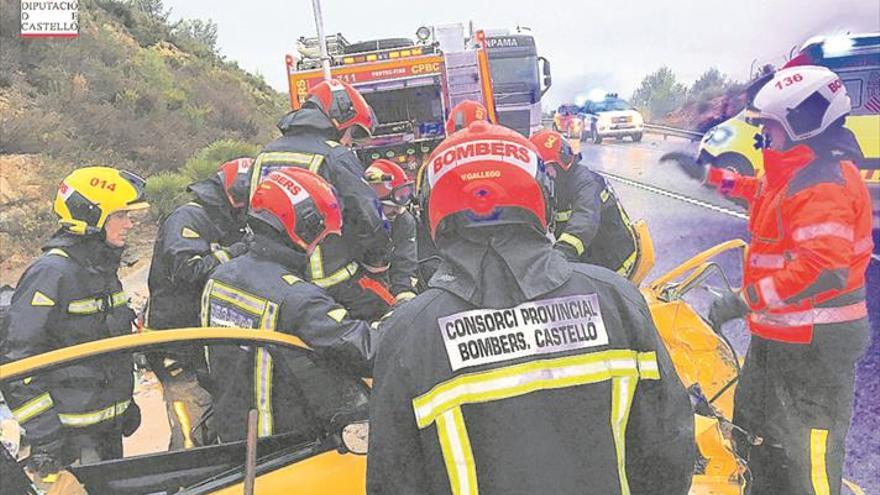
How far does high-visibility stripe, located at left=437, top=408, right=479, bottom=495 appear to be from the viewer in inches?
57.4

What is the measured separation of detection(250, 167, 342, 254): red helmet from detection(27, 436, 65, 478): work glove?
48.8 inches

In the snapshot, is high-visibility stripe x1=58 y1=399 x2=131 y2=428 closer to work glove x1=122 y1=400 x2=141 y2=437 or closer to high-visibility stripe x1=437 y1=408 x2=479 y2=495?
work glove x1=122 y1=400 x2=141 y2=437

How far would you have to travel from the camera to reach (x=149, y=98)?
17.1m

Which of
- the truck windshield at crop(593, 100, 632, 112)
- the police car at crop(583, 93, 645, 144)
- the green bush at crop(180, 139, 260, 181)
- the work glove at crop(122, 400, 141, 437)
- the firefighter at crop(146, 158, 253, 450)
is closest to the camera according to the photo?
the work glove at crop(122, 400, 141, 437)

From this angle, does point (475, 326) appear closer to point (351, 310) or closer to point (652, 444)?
point (652, 444)

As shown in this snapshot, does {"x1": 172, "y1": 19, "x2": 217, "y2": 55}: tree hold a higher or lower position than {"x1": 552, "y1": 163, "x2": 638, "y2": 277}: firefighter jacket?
higher

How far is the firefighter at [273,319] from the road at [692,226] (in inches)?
120

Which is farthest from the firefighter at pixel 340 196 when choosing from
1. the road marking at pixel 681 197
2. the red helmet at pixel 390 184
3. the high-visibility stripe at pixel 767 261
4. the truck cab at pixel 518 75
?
the truck cab at pixel 518 75

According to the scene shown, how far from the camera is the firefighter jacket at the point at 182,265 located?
400 centimetres

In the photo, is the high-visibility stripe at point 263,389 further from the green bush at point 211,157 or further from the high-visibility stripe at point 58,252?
the green bush at point 211,157

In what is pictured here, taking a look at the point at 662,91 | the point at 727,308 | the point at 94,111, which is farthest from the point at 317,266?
the point at 94,111

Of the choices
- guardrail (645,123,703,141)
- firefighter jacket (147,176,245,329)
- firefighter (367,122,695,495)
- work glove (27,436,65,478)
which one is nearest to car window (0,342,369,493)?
work glove (27,436,65,478)

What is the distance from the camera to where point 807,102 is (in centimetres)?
281

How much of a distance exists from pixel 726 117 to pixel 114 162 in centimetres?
1096
